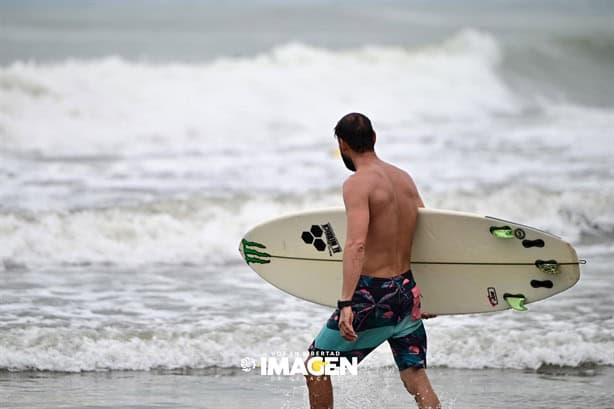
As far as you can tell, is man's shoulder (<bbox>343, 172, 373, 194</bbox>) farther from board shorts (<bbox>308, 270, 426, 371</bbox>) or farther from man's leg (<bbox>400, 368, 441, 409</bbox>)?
man's leg (<bbox>400, 368, 441, 409</bbox>)

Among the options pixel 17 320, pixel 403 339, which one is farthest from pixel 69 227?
pixel 403 339

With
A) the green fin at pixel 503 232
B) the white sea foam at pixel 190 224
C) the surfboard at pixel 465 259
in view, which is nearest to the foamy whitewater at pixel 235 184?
the white sea foam at pixel 190 224

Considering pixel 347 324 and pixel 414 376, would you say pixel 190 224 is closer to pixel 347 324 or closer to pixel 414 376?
pixel 414 376

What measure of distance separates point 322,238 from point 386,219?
2.62ft

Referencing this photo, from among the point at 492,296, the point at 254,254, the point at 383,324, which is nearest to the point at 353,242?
the point at 383,324

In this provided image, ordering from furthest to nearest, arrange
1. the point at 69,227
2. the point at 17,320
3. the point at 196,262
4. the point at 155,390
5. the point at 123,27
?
the point at 123,27 → the point at 69,227 → the point at 196,262 → the point at 17,320 → the point at 155,390

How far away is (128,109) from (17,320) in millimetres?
12766

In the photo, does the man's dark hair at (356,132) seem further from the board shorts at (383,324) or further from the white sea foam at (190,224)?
the white sea foam at (190,224)

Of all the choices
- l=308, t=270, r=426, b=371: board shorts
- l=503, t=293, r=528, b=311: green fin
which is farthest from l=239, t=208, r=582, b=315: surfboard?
l=308, t=270, r=426, b=371: board shorts

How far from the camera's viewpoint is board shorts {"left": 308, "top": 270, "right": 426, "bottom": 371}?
4.01 m

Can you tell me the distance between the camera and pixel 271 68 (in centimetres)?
2208

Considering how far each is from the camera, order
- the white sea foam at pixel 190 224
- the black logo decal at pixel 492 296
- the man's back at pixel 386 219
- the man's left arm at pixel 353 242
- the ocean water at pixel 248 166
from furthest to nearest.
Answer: the white sea foam at pixel 190 224
the ocean water at pixel 248 166
the black logo decal at pixel 492 296
the man's back at pixel 386 219
the man's left arm at pixel 353 242

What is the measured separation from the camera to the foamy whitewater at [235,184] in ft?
21.5

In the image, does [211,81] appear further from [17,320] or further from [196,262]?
[17,320]
